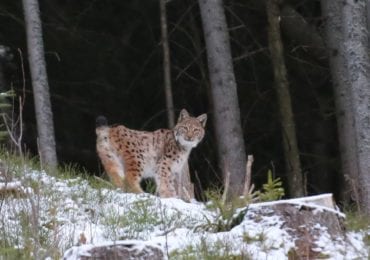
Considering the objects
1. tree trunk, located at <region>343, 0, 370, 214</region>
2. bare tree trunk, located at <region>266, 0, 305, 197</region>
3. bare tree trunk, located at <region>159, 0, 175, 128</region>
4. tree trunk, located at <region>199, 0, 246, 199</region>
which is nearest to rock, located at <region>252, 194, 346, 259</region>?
tree trunk, located at <region>343, 0, 370, 214</region>

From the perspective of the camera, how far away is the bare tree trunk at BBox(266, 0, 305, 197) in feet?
54.2

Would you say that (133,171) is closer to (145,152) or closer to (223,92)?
(145,152)

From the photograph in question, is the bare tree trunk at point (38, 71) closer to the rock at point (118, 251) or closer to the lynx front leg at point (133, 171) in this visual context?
the lynx front leg at point (133, 171)

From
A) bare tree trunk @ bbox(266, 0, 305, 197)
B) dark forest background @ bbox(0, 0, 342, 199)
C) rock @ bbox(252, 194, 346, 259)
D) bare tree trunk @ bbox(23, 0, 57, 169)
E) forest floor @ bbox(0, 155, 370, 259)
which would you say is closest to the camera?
forest floor @ bbox(0, 155, 370, 259)

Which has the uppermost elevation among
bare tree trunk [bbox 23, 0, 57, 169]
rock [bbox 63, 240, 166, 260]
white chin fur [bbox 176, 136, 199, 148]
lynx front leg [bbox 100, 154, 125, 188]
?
bare tree trunk [bbox 23, 0, 57, 169]

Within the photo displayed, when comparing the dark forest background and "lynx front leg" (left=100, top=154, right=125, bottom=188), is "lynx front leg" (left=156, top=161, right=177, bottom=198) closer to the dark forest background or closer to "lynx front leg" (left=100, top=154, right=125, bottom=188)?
"lynx front leg" (left=100, top=154, right=125, bottom=188)

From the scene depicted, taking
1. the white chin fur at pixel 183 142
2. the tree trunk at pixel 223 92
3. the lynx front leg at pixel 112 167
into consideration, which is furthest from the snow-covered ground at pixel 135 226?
the tree trunk at pixel 223 92

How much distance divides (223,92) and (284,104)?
1221mm

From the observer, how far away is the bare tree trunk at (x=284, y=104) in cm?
1653

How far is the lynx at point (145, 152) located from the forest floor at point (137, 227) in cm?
274

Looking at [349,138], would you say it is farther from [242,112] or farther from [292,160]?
[242,112]

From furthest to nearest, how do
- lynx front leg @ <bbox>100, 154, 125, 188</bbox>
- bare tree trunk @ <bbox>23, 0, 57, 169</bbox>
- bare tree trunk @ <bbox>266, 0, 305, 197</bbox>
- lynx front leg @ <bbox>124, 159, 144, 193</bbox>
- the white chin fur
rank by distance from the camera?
bare tree trunk @ <bbox>266, 0, 305, 197</bbox>
bare tree trunk @ <bbox>23, 0, 57, 169</bbox>
the white chin fur
lynx front leg @ <bbox>124, 159, 144, 193</bbox>
lynx front leg @ <bbox>100, 154, 125, 188</bbox>

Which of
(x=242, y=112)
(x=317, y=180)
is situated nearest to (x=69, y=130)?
(x=242, y=112)

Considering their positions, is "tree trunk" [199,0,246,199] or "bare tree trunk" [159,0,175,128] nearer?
"tree trunk" [199,0,246,199]
